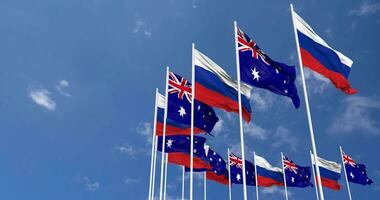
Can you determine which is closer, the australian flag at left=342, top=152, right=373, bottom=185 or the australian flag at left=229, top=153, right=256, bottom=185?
the australian flag at left=229, top=153, right=256, bottom=185

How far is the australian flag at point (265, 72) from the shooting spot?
56.1 ft

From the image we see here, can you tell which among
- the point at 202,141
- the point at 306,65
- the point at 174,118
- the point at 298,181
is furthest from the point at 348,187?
the point at 306,65

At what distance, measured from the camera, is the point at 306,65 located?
16375mm

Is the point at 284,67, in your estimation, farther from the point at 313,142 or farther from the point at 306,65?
the point at 313,142

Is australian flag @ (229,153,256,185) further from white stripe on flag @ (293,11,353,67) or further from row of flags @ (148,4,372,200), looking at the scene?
white stripe on flag @ (293,11,353,67)

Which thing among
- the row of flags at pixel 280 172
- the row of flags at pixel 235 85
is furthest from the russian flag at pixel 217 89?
the row of flags at pixel 280 172

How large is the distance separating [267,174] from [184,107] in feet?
54.0

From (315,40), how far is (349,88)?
2.47 m

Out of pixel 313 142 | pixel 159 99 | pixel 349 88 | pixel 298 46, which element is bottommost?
pixel 313 142

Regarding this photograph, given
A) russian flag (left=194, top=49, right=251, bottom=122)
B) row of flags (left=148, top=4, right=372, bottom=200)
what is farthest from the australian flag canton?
russian flag (left=194, top=49, right=251, bottom=122)

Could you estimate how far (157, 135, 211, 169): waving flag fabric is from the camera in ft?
81.1

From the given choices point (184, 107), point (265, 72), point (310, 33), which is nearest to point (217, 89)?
point (265, 72)

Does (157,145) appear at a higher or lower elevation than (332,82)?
higher

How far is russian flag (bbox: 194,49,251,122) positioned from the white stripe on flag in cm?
390
